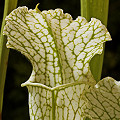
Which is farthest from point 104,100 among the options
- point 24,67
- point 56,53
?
point 24,67

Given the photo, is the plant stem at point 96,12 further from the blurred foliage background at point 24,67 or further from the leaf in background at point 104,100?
the blurred foliage background at point 24,67

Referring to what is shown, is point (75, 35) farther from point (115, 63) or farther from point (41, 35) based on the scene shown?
point (115, 63)

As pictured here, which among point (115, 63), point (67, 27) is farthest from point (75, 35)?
point (115, 63)

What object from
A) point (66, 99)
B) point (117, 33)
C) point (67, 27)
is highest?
point (117, 33)

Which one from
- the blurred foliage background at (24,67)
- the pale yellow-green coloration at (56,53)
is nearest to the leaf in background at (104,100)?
the pale yellow-green coloration at (56,53)

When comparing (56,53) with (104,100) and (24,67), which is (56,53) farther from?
(24,67)

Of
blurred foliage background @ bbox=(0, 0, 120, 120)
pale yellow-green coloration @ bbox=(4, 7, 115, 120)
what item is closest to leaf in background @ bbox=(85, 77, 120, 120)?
pale yellow-green coloration @ bbox=(4, 7, 115, 120)
